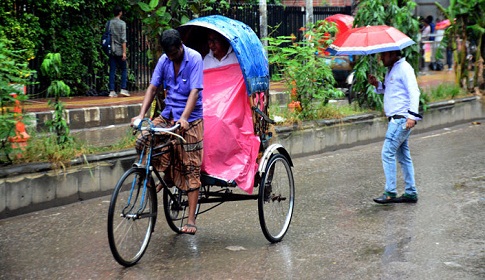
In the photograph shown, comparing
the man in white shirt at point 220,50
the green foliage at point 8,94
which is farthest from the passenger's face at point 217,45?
the green foliage at point 8,94

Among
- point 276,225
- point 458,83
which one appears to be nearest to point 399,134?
point 276,225

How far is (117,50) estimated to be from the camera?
16281 millimetres

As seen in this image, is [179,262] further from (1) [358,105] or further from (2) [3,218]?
(1) [358,105]

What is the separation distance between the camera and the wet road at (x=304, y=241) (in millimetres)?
6305

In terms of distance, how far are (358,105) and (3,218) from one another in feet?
A: 27.5

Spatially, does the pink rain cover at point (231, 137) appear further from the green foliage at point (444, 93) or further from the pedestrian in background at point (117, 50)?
the green foliage at point (444, 93)

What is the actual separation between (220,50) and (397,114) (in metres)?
2.38

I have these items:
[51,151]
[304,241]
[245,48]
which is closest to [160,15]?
[51,151]

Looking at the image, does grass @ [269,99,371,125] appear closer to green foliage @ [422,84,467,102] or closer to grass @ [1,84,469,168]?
grass @ [1,84,469,168]

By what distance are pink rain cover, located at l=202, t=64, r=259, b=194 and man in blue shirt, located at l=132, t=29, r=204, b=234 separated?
24 centimetres

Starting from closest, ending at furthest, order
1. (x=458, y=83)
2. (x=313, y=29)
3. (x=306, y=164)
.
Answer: (x=306, y=164), (x=313, y=29), (x=458, y=83)

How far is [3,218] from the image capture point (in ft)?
27.0

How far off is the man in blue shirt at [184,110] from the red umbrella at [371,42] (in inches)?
108

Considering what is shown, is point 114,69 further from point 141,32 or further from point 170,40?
point 170,40
